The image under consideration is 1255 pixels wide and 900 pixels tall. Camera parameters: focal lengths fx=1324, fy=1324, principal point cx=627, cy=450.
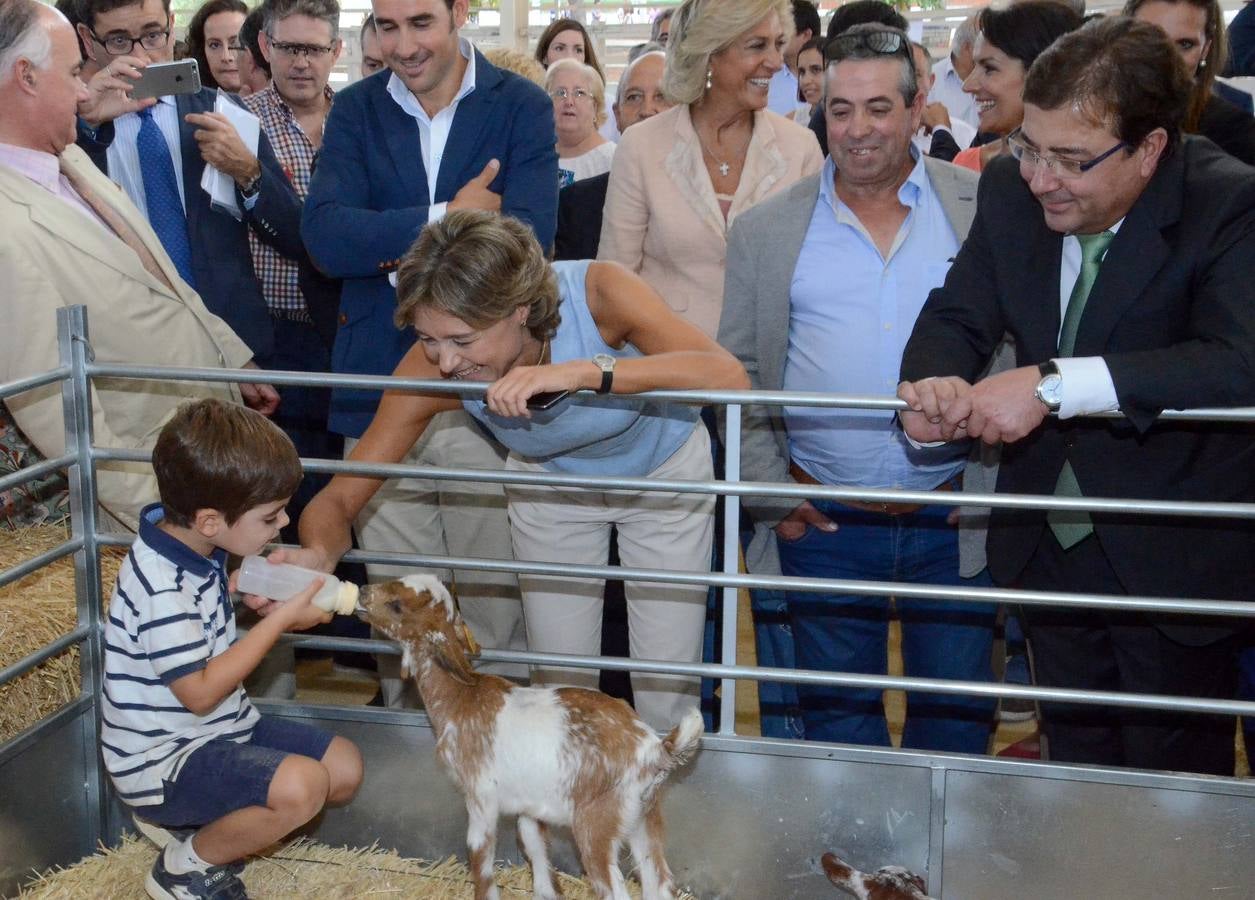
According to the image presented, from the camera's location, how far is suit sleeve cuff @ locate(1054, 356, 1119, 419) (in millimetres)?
2570

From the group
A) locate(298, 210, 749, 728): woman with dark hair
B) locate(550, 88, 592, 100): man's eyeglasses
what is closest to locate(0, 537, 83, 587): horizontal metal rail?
locate(298, 210, 749, 728): woman with dark hair

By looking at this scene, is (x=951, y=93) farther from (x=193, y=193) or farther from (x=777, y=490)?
(x=777, y=490)

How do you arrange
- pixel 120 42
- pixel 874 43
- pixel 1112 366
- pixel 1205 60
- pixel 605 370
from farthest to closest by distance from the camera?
pixel 120 42
pixel 1205 60
pixel 874 43
pixel 605 370
pixel 1112 366

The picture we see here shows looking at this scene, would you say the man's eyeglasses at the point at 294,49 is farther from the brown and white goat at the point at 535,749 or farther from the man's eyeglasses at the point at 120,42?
the brown and white goat at the point at 535,749

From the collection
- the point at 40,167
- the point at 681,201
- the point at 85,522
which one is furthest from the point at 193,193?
the point at 681,201

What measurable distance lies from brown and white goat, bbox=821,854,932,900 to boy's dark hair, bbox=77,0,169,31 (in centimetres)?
347

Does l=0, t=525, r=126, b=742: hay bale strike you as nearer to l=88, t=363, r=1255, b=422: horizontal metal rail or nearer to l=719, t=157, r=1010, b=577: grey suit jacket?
l=88, t=363, r=1255, b=422: horizontal metal rail

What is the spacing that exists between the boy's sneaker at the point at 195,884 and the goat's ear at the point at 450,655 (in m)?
0.72

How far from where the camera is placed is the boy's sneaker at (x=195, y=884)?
2.87 m

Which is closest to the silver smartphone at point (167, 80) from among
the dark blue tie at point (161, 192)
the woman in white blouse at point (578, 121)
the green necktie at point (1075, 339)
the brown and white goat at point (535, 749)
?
the dark blue tie at point (161, 192)

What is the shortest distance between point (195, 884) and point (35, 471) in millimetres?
978

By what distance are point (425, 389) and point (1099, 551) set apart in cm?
154

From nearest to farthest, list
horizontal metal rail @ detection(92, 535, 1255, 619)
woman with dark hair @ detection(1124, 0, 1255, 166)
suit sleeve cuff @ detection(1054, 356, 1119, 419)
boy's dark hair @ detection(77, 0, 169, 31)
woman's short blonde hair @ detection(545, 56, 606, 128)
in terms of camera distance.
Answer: suit sleeve cuff @ detection(1054, 356, 1119, 419) < horizontal metal rail @ detection(92, 535, 1255, 619) < woman with dark hair @ detection(1124, 0, 1255, 166) < boy's dark hair @ detection(77, 0, 169, 31) < woman's short blonde hair @ detection(545, 56, 606, 128)

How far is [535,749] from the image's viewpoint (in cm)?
270
